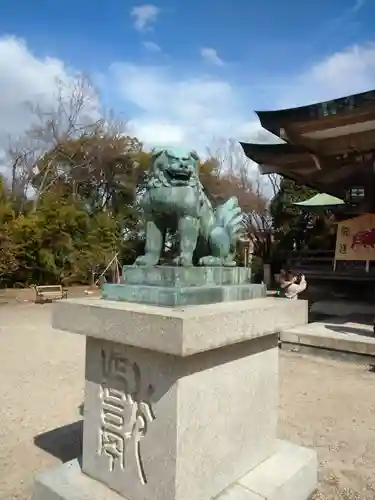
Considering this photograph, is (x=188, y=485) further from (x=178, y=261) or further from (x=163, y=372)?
(x=178, y=261)

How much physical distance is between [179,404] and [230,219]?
1.11 metres

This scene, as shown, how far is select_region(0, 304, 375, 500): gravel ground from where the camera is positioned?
281 cm

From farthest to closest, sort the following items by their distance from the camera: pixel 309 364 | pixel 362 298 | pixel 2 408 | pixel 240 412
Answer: pixel 362 298
pixel 309 364
pixel 2 408
pixel 240 412

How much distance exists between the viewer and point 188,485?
185 centimetres

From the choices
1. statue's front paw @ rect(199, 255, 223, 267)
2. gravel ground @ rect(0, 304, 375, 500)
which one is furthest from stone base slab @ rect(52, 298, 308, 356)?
gravel ground @ rect(0, 304, 375, 500)

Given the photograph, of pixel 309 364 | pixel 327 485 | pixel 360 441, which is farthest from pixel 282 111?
pixel 327 485

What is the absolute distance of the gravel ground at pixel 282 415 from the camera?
2809 millimetres

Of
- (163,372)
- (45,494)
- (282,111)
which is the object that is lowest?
(45,494)

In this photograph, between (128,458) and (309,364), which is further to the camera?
(309,364)

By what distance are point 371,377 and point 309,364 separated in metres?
0.86

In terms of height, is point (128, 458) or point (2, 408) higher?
point (128, 458)

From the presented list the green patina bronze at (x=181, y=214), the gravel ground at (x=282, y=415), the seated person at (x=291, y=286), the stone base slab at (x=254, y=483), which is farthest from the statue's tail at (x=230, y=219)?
the seated person at (x=291, y=286)

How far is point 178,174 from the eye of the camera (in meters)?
2.12

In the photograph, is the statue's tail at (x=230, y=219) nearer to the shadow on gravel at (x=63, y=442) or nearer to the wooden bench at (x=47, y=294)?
the shadow on gravel at (x=63, y=442)
